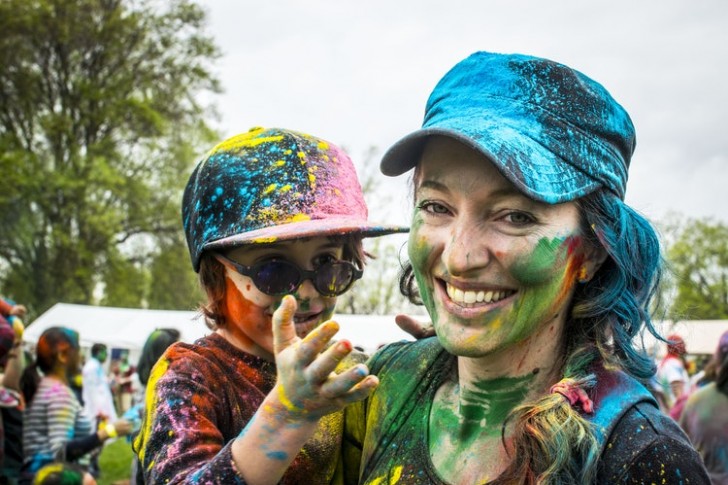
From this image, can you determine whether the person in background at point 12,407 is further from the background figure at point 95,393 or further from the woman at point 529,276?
the woman at point 529,276

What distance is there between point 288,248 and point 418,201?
0.57m

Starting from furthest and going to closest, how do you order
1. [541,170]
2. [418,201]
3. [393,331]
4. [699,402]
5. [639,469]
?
[393,331] → [699,402] → [418,201] → [541,170] → [639,469]

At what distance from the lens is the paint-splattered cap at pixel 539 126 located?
1554mm

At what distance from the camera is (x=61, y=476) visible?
14.2ft

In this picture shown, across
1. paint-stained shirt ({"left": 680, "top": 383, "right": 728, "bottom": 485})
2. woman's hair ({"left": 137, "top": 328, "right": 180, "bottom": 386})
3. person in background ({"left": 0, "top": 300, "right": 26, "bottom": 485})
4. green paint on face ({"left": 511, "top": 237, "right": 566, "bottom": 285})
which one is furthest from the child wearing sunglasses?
paint-stained shirt ({"left": 680, "top": 383, "right": 728, "bottom": 485})

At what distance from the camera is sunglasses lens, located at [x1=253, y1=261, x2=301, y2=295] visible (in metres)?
2.20

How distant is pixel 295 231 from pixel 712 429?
3.89 metres

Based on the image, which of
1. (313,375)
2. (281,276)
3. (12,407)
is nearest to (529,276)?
(313,375)

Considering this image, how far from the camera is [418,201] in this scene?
1821 mm

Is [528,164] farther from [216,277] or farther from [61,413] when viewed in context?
[61,413]

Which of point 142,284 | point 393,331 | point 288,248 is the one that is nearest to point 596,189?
point 288,248

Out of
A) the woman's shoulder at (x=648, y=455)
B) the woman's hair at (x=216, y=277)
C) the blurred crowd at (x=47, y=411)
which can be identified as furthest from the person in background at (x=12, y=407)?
the woman's shoulder at (x=648, y=455)

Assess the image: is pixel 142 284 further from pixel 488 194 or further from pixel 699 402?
pixel 488 194

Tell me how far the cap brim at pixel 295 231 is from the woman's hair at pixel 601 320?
2.45ft
